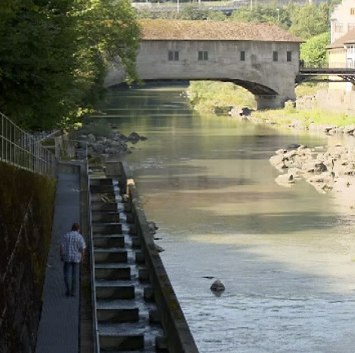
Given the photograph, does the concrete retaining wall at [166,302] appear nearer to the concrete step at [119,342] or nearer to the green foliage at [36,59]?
the concrete step at [119,342]

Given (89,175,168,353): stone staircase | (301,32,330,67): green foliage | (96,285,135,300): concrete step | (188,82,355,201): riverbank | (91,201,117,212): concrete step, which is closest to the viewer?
(89,175,168,353): stone staircase

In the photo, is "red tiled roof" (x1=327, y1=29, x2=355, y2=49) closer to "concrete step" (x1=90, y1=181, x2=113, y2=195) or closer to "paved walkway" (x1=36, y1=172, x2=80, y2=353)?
"concrete step" (x1=90, y1=181, x2=113, y2=195)

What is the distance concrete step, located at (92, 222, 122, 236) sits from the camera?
68.8 feet

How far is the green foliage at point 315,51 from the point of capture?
289 feet

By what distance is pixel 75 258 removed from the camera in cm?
1299

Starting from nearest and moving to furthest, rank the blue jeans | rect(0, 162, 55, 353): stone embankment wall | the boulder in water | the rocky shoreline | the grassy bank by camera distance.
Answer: rect(0, 162, 55, 353): stone embankment wall < the blue jeans < the boulder in water < the rocky shoreline < the grassy bank

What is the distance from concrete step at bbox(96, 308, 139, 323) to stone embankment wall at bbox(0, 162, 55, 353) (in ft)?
3.76

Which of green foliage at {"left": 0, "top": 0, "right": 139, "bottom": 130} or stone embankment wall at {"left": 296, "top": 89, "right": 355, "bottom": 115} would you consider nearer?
green foliage at {"left": 0, "top": 0, "right": 139, "bottom": 130}

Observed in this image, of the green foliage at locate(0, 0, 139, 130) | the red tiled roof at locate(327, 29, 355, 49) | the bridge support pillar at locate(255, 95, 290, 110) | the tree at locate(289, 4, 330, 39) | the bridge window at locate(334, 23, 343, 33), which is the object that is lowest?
the bridge support pillar at locate(255, 95, 290, 110)

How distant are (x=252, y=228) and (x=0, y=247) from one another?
15.3 metres

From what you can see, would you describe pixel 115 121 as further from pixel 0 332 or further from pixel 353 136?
pixel 0 332

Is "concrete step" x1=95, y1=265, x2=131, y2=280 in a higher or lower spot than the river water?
higher

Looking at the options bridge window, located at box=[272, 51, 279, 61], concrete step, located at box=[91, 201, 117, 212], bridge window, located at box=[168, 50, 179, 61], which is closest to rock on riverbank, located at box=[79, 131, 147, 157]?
bridge window, located at box=[168, 50, 179, 61]

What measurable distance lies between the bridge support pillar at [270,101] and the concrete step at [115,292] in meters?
48.0
